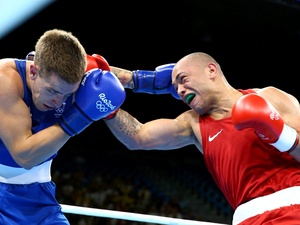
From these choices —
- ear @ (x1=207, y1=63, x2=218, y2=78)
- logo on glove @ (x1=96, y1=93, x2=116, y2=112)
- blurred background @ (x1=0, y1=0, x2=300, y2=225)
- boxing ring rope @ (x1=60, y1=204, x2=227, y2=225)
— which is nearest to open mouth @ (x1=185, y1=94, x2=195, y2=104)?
ear @ (x1=207, y1=63, x2=218, y2=78)

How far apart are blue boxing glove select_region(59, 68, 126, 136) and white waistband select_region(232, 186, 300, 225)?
77 centimetres

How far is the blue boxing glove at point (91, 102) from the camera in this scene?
212 centimetres

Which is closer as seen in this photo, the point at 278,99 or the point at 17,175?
the point at 17,175

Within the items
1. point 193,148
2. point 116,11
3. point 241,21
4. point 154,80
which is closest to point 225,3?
point 241,21

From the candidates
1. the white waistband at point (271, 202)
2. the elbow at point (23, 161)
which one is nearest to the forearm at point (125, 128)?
the elbow at point (23, 161)

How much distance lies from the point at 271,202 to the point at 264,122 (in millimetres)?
371

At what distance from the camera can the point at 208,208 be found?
848cm

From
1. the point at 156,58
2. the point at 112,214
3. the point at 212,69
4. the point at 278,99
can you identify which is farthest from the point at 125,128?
the point at 156,58

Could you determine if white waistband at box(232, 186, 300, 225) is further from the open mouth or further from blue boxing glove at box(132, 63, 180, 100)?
blue boxing glove at box(132, 63, 180, 100)

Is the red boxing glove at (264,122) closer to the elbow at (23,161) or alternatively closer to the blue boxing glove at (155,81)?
the blue boxing glove at (155,81)

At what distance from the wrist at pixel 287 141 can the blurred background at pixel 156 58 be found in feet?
15.1

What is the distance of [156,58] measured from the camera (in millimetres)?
8016

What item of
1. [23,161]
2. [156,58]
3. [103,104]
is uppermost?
[103,104]

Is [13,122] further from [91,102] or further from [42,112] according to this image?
[91,102]
